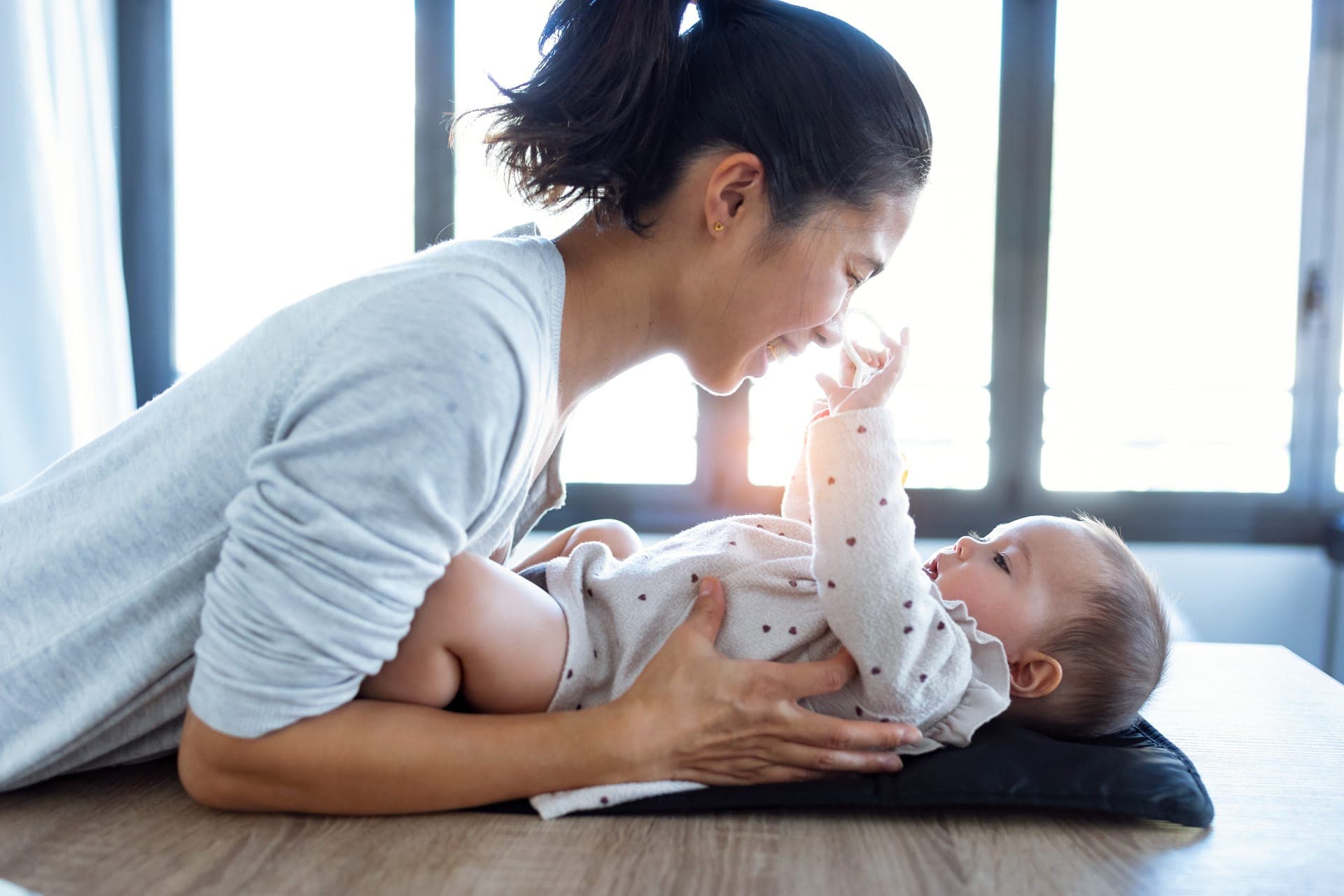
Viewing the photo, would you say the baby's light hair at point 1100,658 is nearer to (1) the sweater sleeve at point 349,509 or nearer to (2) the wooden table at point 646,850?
(2) the wooden table at point 646,850

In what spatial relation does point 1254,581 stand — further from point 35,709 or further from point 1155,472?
point 35,709

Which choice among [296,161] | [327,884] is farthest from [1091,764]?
[296,161]

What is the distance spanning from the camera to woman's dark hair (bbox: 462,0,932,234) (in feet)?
3.47

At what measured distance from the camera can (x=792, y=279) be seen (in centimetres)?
115

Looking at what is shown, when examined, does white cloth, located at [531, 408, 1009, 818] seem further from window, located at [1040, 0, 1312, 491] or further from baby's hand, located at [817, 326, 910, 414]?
window, located at [1040, 0, 1312, 491]

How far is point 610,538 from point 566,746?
1.85 ft

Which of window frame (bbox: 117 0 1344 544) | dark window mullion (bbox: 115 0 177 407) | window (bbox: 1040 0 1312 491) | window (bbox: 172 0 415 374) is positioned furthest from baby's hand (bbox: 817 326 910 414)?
dark window mullion (bbox: 115 0 177 407)

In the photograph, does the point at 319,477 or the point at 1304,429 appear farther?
the point at 1304,429

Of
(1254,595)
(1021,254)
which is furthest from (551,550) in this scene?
(1254,595)

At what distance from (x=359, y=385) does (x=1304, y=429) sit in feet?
9.48

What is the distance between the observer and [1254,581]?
279cm

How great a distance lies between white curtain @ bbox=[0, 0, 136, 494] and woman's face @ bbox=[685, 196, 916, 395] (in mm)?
1782

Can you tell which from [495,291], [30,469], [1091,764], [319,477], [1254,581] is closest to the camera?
[319,477]

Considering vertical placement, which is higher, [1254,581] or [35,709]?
[35,709]
